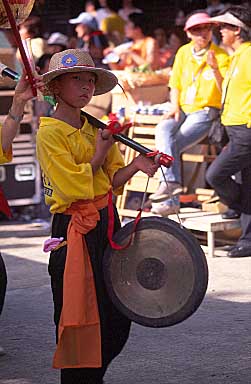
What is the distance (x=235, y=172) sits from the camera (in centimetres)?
784

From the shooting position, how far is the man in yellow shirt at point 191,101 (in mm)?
8375

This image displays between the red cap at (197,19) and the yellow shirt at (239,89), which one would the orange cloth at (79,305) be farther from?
the red cap at (197,19)

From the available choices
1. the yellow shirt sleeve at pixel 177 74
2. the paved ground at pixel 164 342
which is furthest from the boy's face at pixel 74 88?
the yellow shirt sleeve at pixel 177 74

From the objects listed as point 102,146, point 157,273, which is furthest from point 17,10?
point 157,273

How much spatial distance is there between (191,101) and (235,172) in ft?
3.24

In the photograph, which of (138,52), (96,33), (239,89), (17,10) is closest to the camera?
(17,10)

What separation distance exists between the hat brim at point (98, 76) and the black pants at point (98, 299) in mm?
592

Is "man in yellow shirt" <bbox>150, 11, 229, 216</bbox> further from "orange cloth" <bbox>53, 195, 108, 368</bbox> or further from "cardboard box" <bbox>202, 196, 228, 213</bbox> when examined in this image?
"orange cloth" <bbox>53, 195, 108, 368</bbox>

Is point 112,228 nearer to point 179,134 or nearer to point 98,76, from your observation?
point 98,76

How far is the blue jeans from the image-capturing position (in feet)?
27.7

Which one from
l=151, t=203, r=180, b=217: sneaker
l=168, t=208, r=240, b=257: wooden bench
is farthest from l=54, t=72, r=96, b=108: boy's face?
l=151, t=203, r=180, b=217: sneaker

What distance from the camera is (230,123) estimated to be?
7.80m

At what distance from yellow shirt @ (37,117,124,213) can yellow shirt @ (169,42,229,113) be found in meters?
4.20

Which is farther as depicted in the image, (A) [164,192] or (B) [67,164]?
(A) [164,192]
